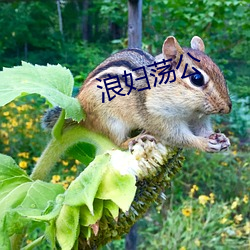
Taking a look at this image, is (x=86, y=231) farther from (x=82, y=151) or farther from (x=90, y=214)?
(x=82, y=151)

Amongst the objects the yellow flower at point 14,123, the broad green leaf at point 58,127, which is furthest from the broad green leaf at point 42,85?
the yellow flower at point 14,123

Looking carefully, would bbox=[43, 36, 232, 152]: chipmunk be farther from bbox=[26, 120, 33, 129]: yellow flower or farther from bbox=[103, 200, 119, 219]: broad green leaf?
bbox=[26, 120, 33, 129]: yellow flower

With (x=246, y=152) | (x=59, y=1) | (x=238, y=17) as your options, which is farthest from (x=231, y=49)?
(x=59, y=1)

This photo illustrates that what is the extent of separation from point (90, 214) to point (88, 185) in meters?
0.03

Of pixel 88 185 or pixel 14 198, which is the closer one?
pixel 88 185

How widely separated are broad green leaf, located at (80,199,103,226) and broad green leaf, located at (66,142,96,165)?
0.49 ft

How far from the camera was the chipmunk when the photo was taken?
0.64 m

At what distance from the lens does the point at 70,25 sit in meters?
4.52

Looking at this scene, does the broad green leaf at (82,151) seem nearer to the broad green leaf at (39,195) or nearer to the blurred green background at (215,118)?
the broad green leaf at (39,195)

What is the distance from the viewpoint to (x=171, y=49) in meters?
0.67

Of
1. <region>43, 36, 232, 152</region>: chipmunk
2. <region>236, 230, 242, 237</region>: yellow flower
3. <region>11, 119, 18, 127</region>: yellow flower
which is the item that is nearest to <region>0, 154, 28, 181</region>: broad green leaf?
<region>43, 36, 232, 152</region>: chipmunk

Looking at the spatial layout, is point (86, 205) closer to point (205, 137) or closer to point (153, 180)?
point (153, 180)

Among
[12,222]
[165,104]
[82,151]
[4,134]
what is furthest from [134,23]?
[4,134]

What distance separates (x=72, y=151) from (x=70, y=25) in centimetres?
403
